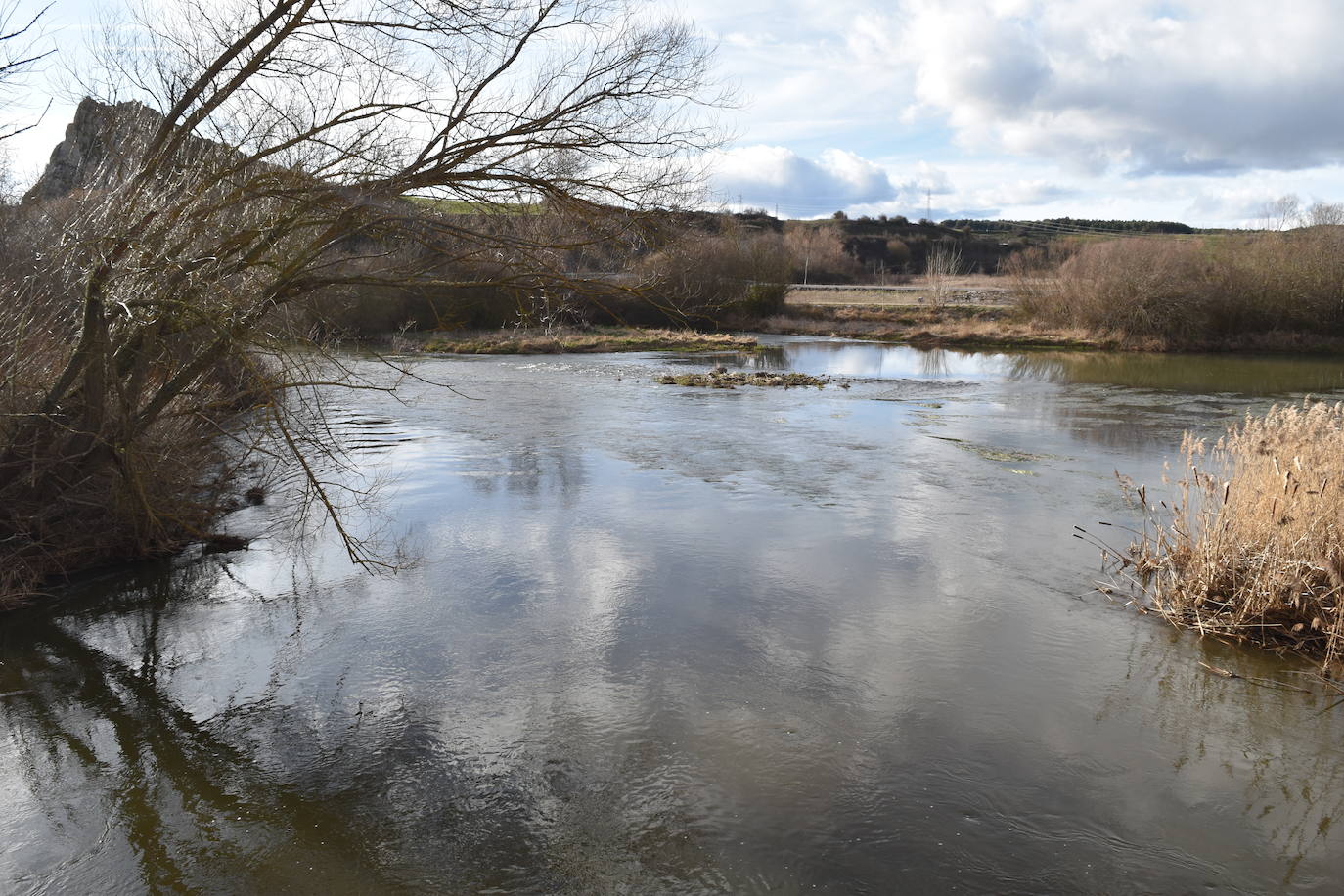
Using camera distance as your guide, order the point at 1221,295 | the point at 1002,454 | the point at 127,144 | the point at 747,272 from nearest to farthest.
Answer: the point at 127,144 → the point at 1002,454 → the point at 1221,295 → the point at 747,272

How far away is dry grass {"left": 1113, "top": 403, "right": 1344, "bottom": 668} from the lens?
6.94 m

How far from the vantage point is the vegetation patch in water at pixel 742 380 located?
23.0m

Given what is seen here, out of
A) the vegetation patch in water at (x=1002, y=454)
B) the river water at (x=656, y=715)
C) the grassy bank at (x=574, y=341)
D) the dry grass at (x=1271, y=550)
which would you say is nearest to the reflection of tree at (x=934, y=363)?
the grassy bank at (x=574, y=341)

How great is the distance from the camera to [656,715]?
20.1ft

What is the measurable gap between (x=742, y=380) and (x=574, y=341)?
10.9m

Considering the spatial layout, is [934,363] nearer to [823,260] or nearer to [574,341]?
[574,341]

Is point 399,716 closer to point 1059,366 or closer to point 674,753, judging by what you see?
point 674,753

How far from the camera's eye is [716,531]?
10.2 metres

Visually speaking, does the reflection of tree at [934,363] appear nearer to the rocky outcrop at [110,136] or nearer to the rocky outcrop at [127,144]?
the rocky outcrop at [110,136]

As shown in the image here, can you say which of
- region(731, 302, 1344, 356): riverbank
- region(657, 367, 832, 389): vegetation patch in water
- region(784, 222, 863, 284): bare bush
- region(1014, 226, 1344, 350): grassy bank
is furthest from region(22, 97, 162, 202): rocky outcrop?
region(784, 222, 863, 284): bare bush

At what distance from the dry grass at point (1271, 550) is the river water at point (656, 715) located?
1.20 feet

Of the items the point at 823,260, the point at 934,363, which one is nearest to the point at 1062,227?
the point at 823,260

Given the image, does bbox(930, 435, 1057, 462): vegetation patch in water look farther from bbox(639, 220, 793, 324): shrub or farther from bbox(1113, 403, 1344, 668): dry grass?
bbox(639, 220, 793, 324): shrub

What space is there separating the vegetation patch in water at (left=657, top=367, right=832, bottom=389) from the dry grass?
49.1ft
